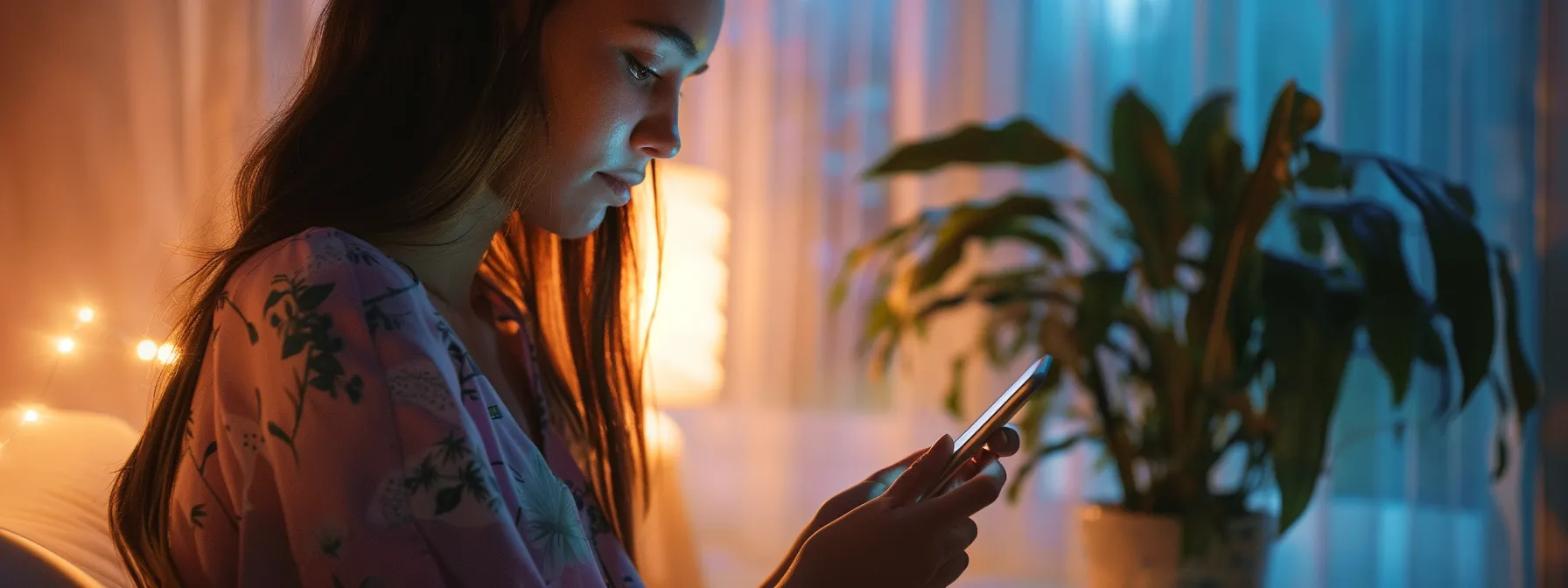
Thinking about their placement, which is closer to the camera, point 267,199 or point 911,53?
point 267,199

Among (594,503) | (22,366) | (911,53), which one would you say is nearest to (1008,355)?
(911,53)

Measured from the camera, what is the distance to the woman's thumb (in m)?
0.57

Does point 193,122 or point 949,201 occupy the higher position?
point 193,122

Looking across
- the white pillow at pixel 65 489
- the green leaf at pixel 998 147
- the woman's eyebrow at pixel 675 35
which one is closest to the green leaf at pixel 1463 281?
the green leaf at pixel 998 147

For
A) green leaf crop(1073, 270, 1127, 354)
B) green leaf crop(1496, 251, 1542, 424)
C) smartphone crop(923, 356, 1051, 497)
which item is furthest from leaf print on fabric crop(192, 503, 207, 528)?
green leaf crop(1496, 251, 1542, 424)

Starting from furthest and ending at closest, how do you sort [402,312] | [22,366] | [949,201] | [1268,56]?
[949,201] < [1268,56] < [22,366] < [402,312]

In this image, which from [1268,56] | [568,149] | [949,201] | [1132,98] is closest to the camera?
[568,149]

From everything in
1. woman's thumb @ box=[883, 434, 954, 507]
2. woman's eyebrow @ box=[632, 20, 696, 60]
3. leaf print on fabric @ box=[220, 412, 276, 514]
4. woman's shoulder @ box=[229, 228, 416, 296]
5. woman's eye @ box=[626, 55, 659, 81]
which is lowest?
woman's thumb @ box=[883, 434, 954, 507]

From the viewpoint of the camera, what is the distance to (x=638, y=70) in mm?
656

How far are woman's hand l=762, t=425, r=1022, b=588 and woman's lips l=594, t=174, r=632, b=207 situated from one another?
0.76ft

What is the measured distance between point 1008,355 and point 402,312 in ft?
4.09

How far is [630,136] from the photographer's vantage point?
2.18ft

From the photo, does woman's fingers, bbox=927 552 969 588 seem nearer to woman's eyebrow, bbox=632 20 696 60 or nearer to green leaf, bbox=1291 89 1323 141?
woman's eyebrow, bbox=632 20 696 60

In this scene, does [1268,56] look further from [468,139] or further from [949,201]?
[468,139]
